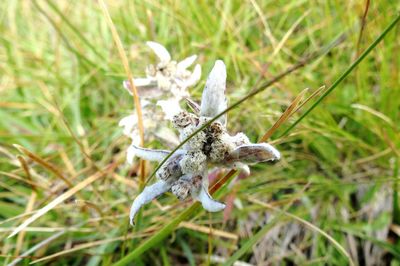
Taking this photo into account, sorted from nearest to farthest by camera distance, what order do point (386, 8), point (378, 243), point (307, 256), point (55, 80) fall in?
1. point (378, 243)
2. point (307, 256)
3. point (386, 8)
4. point (55, 80)

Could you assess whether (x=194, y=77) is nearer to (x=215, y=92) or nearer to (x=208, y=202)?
(x=215, y=92)

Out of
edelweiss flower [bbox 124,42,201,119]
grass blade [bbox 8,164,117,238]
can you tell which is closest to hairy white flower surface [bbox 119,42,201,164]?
edelweiss flower [bbox 124,42,201,119]

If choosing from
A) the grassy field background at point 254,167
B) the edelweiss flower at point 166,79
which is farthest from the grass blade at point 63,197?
the edelweiss flower at point 166,79

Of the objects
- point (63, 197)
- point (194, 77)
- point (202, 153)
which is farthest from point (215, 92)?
point (63, 197)

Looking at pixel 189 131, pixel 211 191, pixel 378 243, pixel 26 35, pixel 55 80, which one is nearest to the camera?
pixel 189 131

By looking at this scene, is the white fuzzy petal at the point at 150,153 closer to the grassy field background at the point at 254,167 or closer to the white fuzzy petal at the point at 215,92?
the white fuzzy petal at the point at 215,92

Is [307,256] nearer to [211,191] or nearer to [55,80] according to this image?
[211,191]

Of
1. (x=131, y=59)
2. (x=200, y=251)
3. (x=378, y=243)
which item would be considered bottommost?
(x=378, y=243)

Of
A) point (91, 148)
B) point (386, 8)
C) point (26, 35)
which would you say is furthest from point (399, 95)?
point (26, 35)
